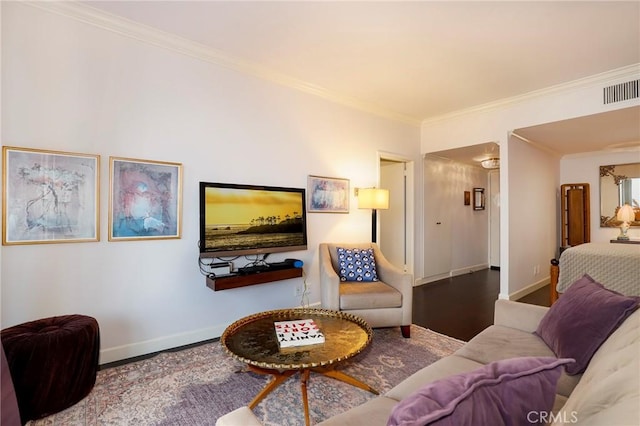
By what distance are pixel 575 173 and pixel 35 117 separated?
796cm

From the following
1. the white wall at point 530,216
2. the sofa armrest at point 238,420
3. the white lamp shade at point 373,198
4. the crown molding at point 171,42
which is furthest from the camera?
the white wall at point 530,216

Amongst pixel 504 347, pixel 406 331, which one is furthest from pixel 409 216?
pixel 504 347

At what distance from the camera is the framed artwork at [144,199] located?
2486mm

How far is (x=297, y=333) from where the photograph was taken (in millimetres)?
2004

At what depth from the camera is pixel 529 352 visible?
159 cm

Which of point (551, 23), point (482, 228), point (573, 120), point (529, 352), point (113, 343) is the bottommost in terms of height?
point (113, 343)

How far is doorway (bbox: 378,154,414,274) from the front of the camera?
16.5ft

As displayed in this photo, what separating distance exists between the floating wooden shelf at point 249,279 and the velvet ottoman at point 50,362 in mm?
912

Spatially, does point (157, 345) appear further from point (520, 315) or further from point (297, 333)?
point (520, 315)

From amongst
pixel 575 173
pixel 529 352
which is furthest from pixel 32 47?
pixel 575 173

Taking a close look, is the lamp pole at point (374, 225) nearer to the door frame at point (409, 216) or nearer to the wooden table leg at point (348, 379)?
the door frame at point (409, 216)

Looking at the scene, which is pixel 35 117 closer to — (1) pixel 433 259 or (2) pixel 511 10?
(2) pixel 511 10

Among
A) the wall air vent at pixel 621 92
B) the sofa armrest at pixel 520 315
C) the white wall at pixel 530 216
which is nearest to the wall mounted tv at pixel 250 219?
the sofa armrest at pixel 520 315

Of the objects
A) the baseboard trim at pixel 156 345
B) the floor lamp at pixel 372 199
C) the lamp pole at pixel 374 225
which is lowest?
the baseboard trim at pixel 156 345
